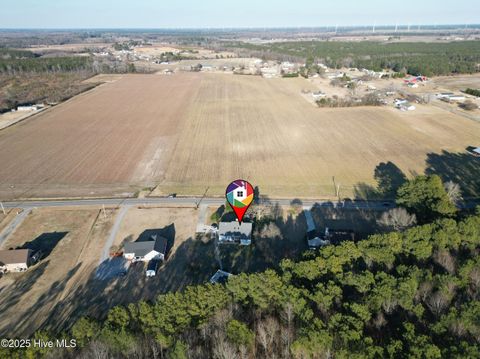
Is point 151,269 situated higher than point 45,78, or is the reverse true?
point 151,269

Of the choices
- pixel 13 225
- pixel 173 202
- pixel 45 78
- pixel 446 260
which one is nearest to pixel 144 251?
pixel 173 202

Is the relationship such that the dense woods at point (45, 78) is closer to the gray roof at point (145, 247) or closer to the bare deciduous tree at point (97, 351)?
the gray roof at point (145, 247)

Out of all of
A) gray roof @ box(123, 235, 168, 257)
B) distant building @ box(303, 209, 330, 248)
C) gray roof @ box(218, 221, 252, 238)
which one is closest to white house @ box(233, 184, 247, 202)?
gray roof @ box(218, 221, 252, 238)

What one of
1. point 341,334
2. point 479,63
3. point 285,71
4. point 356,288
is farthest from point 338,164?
point 479,63

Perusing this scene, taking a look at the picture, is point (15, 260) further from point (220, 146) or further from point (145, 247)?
point (220, 146)

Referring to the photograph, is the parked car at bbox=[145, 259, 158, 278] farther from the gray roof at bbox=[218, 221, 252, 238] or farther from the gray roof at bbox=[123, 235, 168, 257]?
the gray roof at bbox=[218, 221, 252, 238]

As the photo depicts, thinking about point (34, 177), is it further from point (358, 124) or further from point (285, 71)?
point (285, 71)
